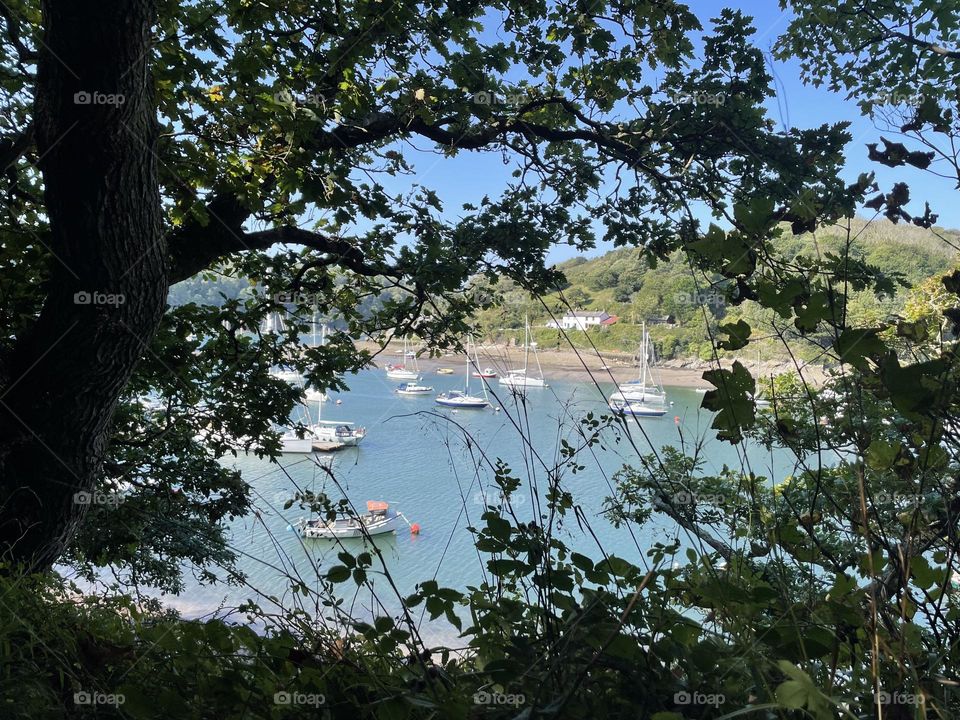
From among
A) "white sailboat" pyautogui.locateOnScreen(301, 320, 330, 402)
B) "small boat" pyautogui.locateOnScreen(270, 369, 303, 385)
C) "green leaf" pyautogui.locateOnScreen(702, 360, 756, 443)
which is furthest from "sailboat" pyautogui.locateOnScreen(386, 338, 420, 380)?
"green leaf" pyautogui.locateOnScreen(702, 360, 756, 443)

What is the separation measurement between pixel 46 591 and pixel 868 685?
1.74 meters

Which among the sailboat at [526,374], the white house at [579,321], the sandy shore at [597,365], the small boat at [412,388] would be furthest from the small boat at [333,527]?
the small boat at [412,388]

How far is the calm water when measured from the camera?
1.63 metres

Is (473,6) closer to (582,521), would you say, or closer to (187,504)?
(582,521)

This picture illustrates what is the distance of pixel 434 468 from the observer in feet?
15.9

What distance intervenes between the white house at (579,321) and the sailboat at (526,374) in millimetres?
150

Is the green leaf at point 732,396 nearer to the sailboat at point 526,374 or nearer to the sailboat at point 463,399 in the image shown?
the sailboat at point 526,374

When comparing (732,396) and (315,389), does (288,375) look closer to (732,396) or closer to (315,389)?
(315,389)

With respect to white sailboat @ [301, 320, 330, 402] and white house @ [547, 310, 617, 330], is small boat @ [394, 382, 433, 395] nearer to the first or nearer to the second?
white sailboat @ [301, 320, 330, 402]

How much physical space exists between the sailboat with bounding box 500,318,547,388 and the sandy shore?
3cm

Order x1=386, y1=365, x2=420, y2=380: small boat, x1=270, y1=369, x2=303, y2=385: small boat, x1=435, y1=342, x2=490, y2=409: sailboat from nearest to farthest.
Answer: x1=435, y1=342, x2=490, y2=409: sailboat, x1=270, y1=369, x2=303, y2=385: small boat, x1=386, y1=365, x2=420, y2=380: small boat

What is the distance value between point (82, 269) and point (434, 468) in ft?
10.2

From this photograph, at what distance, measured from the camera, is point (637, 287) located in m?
3.17

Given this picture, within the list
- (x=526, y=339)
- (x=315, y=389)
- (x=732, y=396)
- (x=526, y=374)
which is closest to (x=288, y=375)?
(x=315, y=389)
